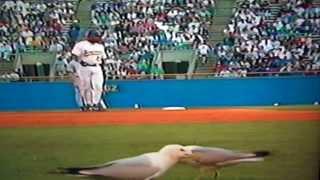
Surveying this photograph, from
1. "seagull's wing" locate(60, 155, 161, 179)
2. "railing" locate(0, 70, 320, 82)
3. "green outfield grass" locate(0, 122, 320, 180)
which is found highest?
"railing" locate(0, 70, 320, 82)

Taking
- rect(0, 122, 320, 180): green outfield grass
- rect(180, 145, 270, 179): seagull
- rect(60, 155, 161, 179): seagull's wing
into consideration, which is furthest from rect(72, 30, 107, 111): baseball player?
rect(180, 145, 270, 179): seagull

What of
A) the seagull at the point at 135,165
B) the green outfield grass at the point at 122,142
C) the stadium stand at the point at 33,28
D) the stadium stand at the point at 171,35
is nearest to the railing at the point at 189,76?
the stadium stand at the point at 171,35

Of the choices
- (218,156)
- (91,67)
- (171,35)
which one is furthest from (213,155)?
(91,67)

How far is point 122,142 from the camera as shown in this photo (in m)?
2.05

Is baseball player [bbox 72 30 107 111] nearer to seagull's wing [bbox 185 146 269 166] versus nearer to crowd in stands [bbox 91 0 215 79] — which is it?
crowd in stands [bbox 91 0 215 79]

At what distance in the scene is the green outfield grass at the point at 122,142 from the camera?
204 cm

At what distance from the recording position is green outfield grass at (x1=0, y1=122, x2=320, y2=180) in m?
2.04

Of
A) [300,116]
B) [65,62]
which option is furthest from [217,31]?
[65,62]

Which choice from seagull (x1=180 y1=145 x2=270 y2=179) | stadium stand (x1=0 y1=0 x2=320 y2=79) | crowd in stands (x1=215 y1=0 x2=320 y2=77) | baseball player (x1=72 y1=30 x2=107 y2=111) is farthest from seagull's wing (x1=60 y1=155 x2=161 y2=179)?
crowd in stands (x1=215 y1=0 x2=320 y2=77)

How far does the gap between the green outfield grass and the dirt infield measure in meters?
0.03

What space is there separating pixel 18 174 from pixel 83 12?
82 cm

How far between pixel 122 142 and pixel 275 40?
85 cm

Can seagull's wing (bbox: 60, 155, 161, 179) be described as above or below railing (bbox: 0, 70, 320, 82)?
below

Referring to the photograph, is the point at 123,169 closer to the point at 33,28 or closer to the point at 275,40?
the point at 33,28
